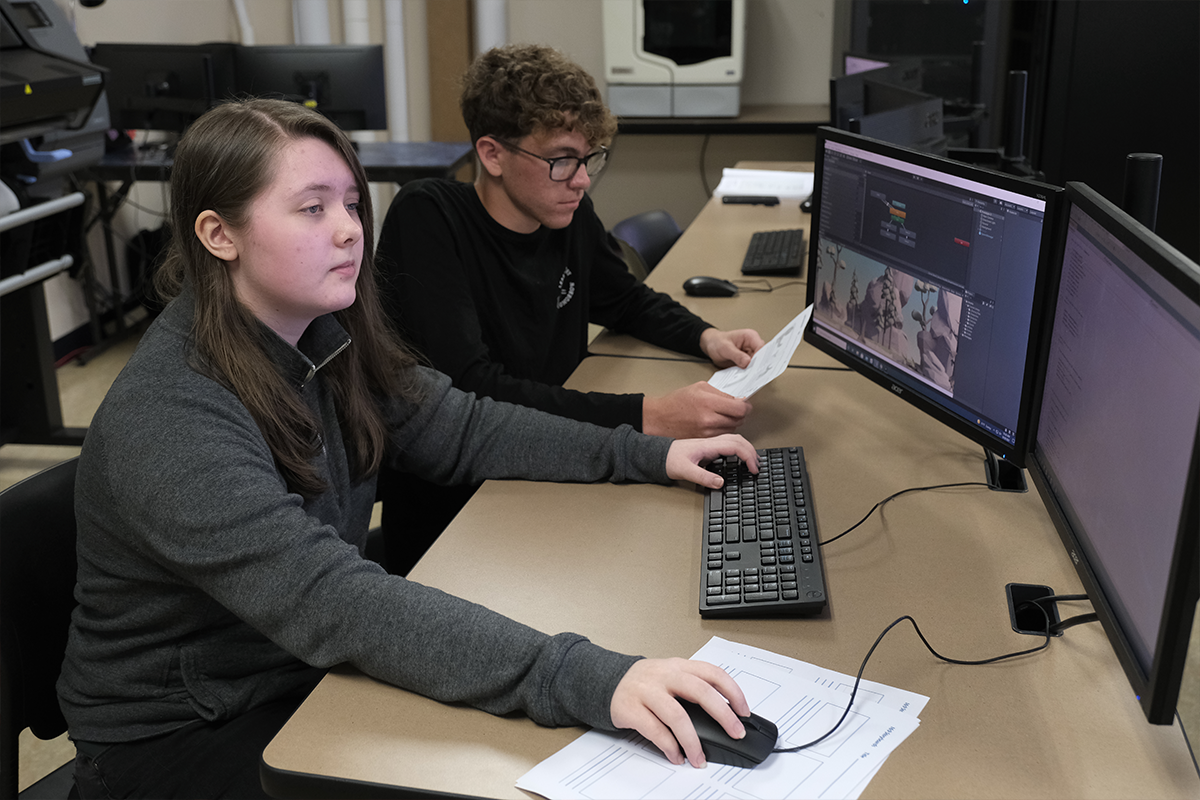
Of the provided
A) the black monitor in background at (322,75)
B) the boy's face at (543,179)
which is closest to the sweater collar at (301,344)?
the boy's face at (543,179)

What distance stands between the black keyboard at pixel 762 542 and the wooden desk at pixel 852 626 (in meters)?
0.02

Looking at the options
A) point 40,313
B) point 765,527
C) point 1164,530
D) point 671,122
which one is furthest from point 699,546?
point 671,122

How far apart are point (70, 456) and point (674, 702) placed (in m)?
3.01

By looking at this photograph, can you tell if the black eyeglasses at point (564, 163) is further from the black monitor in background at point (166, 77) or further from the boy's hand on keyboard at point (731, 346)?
the black monitor in background at point (166, 77)

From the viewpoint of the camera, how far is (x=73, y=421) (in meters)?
3.31

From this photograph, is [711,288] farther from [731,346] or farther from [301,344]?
[301,344]

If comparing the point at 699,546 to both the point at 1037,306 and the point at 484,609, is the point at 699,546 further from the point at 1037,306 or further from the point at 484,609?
the point at 1037,306

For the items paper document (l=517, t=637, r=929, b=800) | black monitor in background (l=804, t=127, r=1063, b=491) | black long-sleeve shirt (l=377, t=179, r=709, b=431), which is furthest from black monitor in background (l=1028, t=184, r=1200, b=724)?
black long-sleeve shirt (l=377, t=179, r=709, b=431)

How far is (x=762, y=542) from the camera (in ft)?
3.72

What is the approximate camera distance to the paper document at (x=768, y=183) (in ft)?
10.9

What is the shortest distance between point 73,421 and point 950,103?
2.93m

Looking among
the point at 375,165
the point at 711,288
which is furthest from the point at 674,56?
the point at 711,288

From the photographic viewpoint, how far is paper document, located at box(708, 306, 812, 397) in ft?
4.84

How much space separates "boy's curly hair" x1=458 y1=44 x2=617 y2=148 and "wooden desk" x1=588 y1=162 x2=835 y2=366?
43 cm
